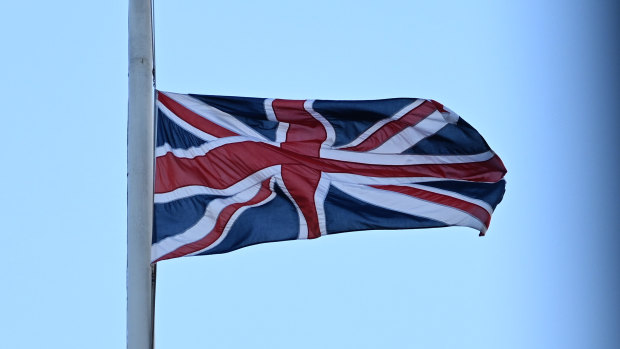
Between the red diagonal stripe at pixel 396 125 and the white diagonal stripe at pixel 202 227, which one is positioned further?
the red diagonal stripe at pixel 396 125

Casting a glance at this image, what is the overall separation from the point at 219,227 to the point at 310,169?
1.89 m

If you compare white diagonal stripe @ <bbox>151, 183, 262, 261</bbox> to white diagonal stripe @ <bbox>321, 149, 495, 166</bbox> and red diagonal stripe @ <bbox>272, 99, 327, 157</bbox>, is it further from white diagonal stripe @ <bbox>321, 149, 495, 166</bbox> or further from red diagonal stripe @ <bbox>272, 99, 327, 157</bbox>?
white diagonal stripe @ <bbox>321, 149, 495, 166</bbox>

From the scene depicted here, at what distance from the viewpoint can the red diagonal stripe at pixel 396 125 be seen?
17453 mm

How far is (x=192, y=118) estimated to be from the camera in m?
16.7

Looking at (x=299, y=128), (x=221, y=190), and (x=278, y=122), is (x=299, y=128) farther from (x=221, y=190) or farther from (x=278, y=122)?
(x=221, y=190)

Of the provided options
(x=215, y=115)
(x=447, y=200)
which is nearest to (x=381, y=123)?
(x=447, y=200)

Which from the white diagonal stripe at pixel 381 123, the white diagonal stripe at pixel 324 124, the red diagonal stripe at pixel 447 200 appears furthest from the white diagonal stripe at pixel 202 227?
the red diagonal stripe at pixel 447 200

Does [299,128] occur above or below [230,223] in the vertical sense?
above

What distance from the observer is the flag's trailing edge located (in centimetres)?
1596

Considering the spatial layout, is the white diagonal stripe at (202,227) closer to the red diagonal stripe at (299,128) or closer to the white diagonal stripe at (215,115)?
the white diagonal stripe at (215,115)

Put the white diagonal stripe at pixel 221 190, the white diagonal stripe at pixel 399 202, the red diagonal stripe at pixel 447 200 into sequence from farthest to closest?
the red diagonal stripe at pixel 447 200 → the white diagonal stripe at pixel 399 202 → the white diagonal stripe at pixel 221 190

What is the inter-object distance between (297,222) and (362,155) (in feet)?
5.17
